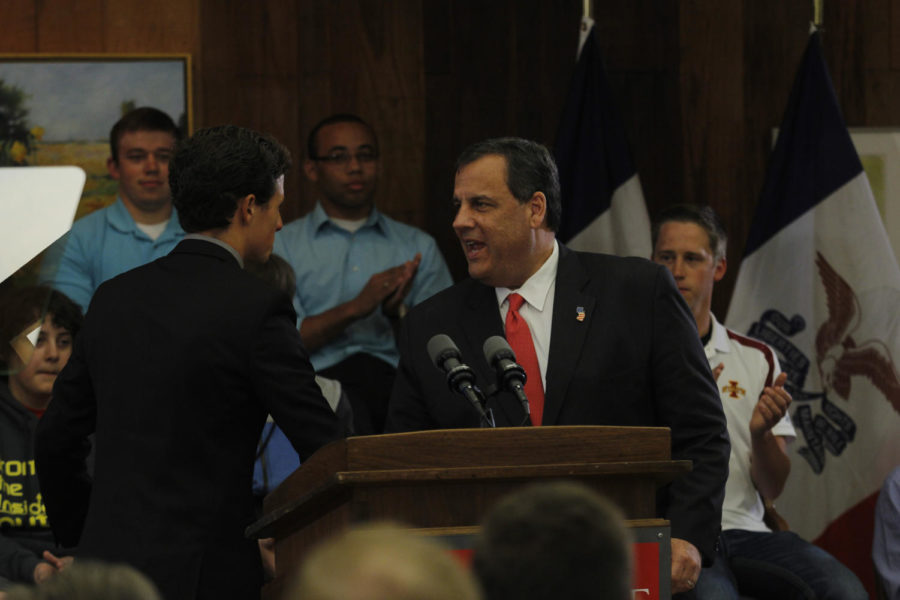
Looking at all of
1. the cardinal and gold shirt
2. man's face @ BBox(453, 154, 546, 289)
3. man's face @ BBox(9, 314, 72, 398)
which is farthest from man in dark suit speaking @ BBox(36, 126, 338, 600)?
the cardinal and gold shirt

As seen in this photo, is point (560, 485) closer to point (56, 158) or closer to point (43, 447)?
point (43, 447)

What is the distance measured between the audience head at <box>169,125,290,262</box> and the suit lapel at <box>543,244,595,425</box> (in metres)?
0.80

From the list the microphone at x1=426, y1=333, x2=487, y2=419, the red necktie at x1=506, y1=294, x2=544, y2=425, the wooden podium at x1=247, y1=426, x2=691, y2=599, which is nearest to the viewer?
the wooden podium at x1=247, y1=426, x2=691, y2=599

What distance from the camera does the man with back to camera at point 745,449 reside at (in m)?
4.39

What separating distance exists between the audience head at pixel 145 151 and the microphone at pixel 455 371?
9.30 ft

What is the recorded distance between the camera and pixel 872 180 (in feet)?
19.8

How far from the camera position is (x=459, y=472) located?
94.8 inches

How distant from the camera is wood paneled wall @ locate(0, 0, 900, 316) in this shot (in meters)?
5.69

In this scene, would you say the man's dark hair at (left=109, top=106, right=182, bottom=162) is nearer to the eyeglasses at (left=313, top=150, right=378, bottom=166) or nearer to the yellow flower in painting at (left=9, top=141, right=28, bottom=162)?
the yellow flower in painting at (left=9, top=141, right=28, bottom=162)

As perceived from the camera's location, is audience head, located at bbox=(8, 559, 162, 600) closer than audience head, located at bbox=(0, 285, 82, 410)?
Yes

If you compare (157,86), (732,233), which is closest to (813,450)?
(732,233)

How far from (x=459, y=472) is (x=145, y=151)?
3.21 m

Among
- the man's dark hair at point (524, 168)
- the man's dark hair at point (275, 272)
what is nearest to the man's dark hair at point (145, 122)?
the man's dark hair at point (275, 272)

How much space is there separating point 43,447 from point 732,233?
12.7ft
